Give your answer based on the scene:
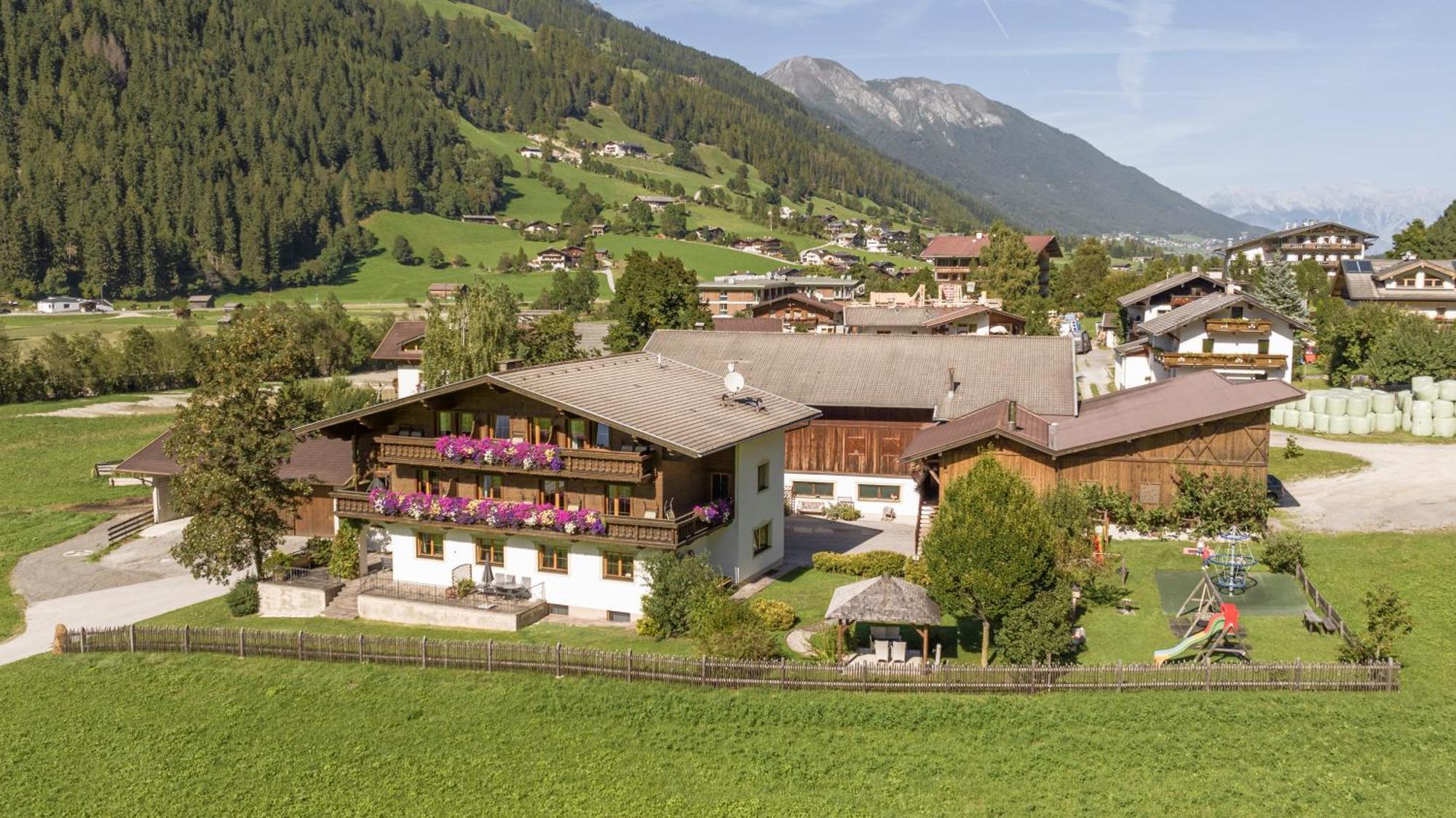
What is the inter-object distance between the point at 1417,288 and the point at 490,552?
8368 centimetres

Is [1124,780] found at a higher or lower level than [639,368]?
lower

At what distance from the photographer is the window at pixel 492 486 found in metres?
35.3

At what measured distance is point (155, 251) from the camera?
18025 centimetres

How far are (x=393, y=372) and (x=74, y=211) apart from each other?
Answer: 11237 centimetres

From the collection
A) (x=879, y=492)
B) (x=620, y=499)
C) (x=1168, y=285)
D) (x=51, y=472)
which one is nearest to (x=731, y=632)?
(x=620, y=499)

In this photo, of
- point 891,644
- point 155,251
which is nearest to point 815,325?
point 891,644

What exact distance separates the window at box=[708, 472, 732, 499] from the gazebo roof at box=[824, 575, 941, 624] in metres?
8.88

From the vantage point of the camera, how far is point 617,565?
33.2 metres

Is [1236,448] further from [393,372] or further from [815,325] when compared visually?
[393,372]

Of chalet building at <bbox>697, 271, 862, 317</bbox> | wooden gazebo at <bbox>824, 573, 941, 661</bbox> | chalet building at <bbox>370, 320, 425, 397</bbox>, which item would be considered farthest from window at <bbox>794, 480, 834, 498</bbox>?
chalet building at <bbox>697, 271, 862, 317</bbox>

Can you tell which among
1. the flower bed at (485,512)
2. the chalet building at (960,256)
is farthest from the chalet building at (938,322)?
the chalet building at (960,256)

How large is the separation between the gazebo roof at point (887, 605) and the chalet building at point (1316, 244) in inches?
4359

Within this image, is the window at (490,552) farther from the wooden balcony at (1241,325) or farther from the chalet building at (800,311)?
the chalet building at (800,311)

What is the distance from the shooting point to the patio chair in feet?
Answer: 90.6
